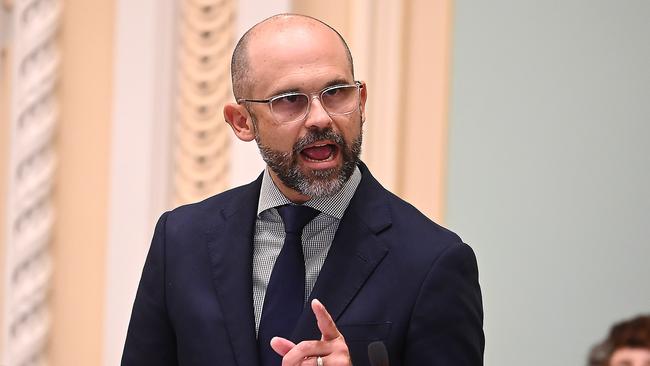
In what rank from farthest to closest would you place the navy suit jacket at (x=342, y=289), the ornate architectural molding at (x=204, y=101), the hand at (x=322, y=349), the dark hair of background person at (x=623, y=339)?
the ornate architectural molding at (x=204, y=101) < the dark hair of background person at (x=623, y=339) < the navy suit jacket at (x=342, y=289) < the hand at (x=322, y=349)

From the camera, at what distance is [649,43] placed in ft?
9.98

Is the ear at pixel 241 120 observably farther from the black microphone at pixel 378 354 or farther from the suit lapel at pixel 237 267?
the black microphone at pixel 378 354

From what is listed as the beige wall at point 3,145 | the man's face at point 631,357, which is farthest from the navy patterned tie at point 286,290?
the beige wall at point 3,145

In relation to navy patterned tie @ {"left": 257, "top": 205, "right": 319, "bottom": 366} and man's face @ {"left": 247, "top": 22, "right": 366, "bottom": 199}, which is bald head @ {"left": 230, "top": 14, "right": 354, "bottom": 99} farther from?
navy patterned tie @ {"left": 257, "top": 205, "right": 319, "bottom": 366}

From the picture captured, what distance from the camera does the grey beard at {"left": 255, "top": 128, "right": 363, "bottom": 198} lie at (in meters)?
2.07

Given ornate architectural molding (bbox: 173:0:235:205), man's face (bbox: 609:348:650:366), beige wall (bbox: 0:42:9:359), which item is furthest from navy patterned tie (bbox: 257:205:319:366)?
beige wall (bbox: 0:42:9:359)

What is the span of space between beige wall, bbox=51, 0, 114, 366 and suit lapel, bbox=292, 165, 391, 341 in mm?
1474

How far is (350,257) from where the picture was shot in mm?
2078

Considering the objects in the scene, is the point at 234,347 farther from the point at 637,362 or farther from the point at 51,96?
the point at 51,96

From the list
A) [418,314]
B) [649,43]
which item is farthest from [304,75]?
[649,43]

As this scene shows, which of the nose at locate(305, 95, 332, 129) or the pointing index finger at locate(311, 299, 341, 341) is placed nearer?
the pointing index finger at locate(311, 299, 341, 341)

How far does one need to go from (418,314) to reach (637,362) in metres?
0.86

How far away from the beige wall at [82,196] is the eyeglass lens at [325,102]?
4.74 ft

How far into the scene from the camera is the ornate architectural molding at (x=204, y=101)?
3.38 metres
